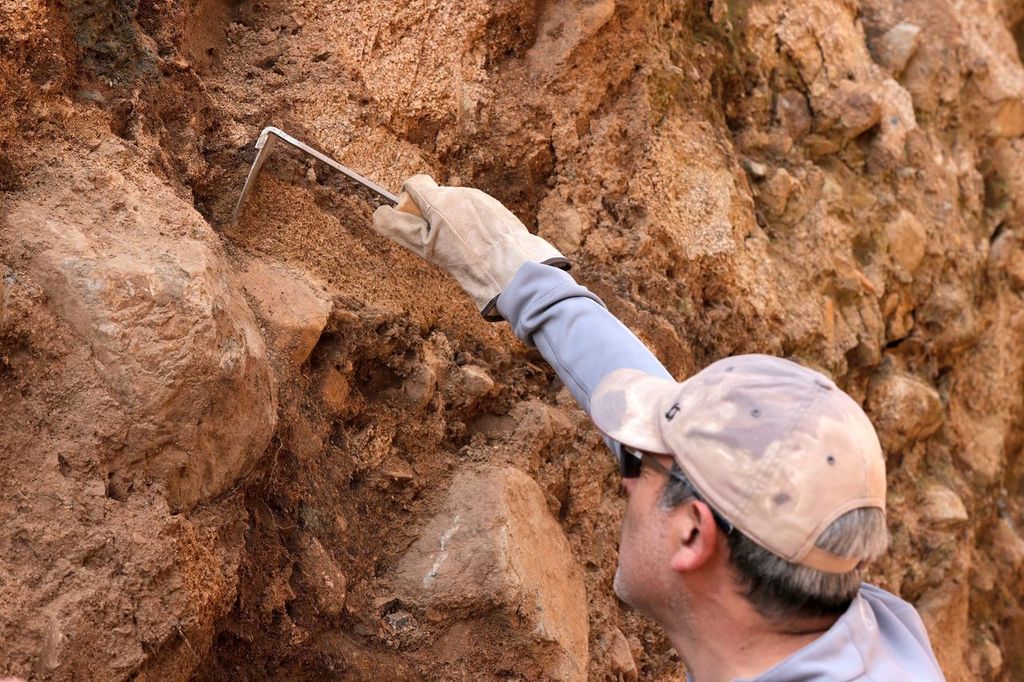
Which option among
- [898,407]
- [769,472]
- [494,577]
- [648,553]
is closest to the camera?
[769,472]

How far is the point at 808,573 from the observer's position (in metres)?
1.20

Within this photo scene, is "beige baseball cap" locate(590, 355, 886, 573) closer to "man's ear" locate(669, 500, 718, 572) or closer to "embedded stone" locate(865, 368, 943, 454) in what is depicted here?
"man's ear" locate(669, 500, 718, 572)

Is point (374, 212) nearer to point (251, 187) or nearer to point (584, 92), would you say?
point (251, 187)

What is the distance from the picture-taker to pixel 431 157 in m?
2.11

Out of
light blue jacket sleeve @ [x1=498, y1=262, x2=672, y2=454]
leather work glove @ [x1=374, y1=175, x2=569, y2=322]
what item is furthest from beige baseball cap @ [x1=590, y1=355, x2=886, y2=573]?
leather work glove @ [x1=374, y1=175, x2=569, y2=322]

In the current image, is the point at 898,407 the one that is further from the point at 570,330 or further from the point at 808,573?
the point at 808,573

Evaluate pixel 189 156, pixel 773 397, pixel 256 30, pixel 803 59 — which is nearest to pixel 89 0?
pixel 189 156

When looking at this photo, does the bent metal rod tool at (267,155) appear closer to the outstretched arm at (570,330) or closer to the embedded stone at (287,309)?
the embedded stone at (287,309)

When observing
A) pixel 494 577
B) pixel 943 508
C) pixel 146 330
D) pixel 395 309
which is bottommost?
pixel 943 508

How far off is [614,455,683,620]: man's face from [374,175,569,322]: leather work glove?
0.58 meters

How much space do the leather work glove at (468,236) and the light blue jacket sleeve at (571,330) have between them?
0.15 ft

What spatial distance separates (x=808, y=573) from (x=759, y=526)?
0.27ft

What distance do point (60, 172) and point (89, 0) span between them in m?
0.30

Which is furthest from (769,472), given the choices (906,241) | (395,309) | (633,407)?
(906,241)
